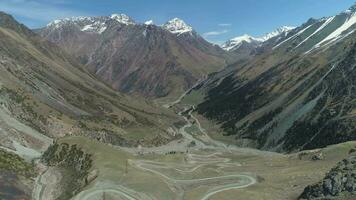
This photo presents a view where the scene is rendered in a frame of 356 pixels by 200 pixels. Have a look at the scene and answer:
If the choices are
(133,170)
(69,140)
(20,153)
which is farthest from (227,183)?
(20,153)

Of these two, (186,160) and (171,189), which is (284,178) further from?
(186,160)

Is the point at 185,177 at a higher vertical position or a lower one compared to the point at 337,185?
lower

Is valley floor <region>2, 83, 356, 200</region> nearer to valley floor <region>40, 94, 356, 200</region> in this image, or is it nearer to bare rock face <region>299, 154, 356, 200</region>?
valley floor <region>40, 94, 356, 200</region>

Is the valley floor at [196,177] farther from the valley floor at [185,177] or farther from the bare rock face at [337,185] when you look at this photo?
the bare rock face at [337,185]

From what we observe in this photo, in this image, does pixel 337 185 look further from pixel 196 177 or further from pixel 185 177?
pixel 185 177

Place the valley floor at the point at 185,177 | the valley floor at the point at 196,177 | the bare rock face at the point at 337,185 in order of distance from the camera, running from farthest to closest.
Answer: the valley floor at the point at 185,177, the valley floor at the point at 196,177, the bare rock face at the point at 337,185

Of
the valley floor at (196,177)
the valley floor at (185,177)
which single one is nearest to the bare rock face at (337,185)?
the valley floor at (185,177)

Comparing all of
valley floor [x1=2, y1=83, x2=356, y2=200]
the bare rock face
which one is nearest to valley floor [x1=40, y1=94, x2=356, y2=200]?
valley floor [x1=2, y1=83, x2=356, y2=200]

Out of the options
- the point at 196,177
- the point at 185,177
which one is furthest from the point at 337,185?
the point at 185,177

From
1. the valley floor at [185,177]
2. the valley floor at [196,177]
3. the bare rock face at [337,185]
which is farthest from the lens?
the valley floor at [185,177]
